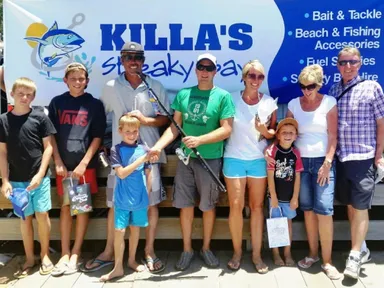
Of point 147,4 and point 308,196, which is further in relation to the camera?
point 147,4

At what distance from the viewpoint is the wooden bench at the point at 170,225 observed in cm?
415

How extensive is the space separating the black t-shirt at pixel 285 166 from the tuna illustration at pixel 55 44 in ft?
7.83

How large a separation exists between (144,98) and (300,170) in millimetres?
1504

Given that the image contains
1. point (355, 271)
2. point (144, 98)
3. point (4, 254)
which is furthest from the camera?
point (4, 254)

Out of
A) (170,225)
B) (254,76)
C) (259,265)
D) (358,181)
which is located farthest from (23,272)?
(358,181)

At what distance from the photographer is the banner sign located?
14.4 feet

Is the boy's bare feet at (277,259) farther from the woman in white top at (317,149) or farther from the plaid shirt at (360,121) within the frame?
the plaid shirt at (360,121)

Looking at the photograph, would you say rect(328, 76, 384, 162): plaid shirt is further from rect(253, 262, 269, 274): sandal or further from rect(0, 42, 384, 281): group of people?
rect(253, 262, 269, 274): sandal

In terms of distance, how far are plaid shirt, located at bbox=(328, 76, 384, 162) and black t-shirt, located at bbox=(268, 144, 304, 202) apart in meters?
0.40

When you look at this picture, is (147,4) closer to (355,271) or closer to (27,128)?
(27,128)

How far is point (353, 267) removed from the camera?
141 inches

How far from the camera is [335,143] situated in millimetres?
3633

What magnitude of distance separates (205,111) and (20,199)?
68.3 inches

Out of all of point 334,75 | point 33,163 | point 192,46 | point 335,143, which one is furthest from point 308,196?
point 33,163
